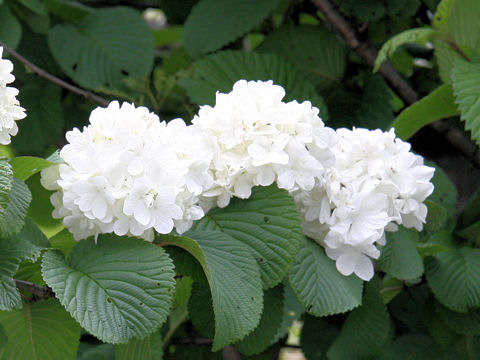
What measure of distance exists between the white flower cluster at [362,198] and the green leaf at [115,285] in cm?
24

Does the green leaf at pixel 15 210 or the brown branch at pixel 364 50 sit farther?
the brown branch at pixel 364 50

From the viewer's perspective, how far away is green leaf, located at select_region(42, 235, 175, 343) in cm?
76

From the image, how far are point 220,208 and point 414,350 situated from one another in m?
0.68

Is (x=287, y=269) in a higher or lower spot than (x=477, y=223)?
higher

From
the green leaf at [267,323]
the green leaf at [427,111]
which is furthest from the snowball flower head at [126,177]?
the green leaf at [427,111]

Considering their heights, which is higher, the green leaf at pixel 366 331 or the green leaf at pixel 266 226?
the green leaf at pixel 266 226

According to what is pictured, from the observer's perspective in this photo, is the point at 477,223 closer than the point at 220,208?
No

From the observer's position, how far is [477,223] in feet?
4.31

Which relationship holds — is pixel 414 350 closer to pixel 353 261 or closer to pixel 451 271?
pixel 451 271

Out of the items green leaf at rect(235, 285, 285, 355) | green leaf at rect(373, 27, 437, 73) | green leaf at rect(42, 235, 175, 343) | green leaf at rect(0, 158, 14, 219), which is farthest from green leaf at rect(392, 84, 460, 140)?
green leaf at rect(0, 158, 14, 219)

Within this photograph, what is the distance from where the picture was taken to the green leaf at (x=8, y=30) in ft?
5.34

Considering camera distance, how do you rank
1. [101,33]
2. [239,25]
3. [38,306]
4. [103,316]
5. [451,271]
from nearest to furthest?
1. [103,316]
2. [38,306]
3. [451,271]
4. [239,25]
5. [101,33]

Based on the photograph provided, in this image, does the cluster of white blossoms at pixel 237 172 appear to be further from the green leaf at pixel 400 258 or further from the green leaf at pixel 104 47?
the green leaf at pixel 104 47

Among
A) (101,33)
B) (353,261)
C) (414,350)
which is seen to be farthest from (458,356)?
(101,33)
